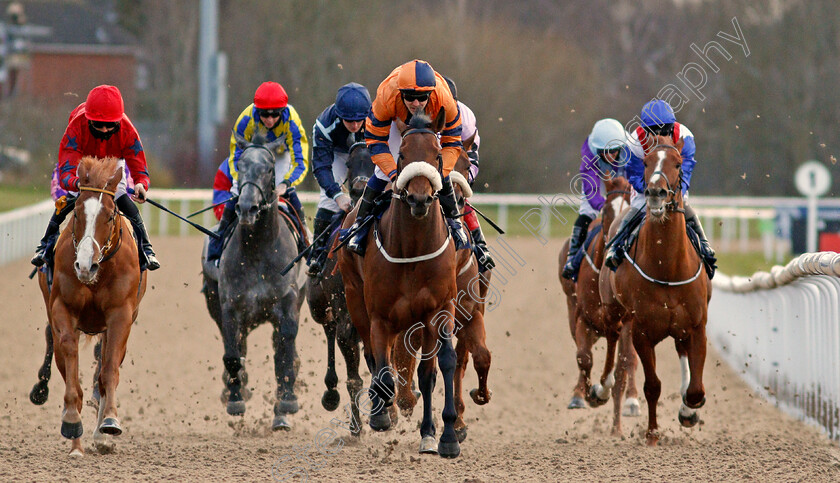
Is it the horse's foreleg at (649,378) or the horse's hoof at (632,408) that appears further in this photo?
the horse's hoof at (632,408)

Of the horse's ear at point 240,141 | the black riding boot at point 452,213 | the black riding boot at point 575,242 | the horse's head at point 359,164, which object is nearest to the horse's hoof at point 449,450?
the black riding boot at point 452,213

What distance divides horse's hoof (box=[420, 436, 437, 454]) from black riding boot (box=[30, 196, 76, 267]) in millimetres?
2291

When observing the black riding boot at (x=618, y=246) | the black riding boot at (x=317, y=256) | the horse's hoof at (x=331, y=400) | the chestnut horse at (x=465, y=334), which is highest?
the black riding boot at (x=618, y=246)

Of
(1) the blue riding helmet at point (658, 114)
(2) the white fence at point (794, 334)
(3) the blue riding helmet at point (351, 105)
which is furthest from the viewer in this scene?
(3) the blue riding helmet at point (351, 105)

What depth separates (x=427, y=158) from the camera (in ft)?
17.4

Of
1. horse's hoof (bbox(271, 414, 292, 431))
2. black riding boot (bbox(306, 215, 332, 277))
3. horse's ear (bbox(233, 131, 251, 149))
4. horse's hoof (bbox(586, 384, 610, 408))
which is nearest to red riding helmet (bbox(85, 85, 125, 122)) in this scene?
horse's ear (bbox(233, 131, 251, 149))

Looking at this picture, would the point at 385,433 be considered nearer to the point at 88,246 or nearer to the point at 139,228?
the point at 139,228

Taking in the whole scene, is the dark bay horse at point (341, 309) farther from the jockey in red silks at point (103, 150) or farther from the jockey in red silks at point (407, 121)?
the jockey in red silks at point (103, 150)

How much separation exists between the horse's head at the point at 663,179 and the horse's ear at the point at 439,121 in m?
1.20

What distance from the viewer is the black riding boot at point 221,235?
7.65m

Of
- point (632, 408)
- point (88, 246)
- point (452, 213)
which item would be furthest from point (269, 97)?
point (632, 408)

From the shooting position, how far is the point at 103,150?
6555 millimetres

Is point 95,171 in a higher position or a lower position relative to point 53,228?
higher

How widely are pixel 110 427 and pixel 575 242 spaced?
3.59m
